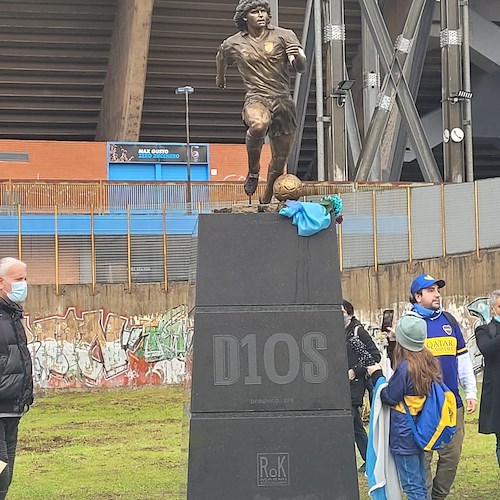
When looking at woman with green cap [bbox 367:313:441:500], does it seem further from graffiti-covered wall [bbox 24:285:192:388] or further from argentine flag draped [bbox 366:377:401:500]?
graffiti-covered wall [bbox 24:285:192:388]

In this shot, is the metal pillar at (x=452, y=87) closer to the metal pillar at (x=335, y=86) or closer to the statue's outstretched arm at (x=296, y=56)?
the metal pillar at (x=335, y=86)

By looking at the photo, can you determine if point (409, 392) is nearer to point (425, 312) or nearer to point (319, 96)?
point (425, 312)

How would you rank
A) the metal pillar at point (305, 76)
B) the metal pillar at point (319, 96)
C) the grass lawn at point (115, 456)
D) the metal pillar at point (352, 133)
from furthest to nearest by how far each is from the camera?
the metal pillar at point (352, 133) < the metal pillar at point (305, 76) < the metal pillar at point (319, 96) < the grass lawn at point (115, 456)

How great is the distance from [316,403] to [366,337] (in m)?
2.94

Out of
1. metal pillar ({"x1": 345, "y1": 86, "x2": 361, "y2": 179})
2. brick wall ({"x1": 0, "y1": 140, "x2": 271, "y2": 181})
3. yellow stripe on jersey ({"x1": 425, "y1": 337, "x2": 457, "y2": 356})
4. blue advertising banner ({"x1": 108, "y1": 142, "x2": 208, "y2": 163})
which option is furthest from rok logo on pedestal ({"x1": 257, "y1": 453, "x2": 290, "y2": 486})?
metal pillar ({"x1": 345, "y1": 86, "x2": 361, "y2": 179})

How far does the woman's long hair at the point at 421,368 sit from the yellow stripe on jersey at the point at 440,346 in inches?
32.2

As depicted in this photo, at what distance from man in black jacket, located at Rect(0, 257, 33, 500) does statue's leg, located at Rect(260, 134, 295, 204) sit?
2.37m

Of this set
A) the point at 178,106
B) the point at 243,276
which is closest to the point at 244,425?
the point at 243,276

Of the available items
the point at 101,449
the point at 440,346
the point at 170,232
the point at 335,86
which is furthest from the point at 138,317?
the point at 440,346

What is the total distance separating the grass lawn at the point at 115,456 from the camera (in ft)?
34.7

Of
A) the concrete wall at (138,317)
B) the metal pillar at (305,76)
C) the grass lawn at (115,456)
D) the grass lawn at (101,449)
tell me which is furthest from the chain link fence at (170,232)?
the metal pillar at (305,76)

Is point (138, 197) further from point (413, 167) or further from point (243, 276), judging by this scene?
point (413, 167)

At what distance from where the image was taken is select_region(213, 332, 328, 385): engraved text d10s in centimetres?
771

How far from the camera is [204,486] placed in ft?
24.9
